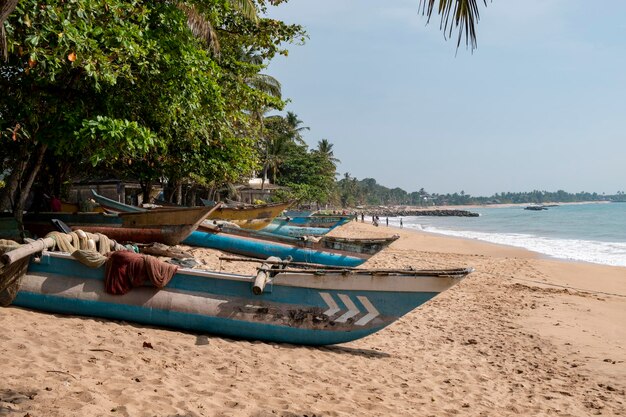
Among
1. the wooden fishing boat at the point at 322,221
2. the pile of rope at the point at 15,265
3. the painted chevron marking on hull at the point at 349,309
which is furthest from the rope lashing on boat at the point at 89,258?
the wooden fishing boat at the point at 322,221

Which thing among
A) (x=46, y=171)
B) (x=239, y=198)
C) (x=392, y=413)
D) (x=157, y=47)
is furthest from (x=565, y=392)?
(x=239, y=198)

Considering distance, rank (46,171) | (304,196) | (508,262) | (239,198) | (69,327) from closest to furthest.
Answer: (69,327), (46,171), (508,262), (239,198), (304,196)

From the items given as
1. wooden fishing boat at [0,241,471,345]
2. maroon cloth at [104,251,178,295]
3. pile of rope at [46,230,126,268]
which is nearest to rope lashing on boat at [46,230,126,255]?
pile of rope at [46,230,126,268]

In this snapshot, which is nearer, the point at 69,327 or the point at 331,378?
the point at 331,378

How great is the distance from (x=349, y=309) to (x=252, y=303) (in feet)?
4.08

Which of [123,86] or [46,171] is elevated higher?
[123,86]

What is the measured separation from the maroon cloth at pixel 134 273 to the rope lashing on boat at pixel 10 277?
106 cm

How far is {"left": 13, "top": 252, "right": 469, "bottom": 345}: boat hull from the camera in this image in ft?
19.1

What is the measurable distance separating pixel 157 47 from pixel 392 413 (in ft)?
26.1

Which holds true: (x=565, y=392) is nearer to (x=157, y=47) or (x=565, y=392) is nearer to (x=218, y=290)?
(x=218, y=290)

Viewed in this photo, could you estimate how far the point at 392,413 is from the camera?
4207mm

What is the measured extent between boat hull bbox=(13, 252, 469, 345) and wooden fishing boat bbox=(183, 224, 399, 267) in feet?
15.4

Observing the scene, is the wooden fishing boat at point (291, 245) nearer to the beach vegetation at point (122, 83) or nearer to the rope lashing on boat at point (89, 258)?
the beach vegetation at point (122, 83)

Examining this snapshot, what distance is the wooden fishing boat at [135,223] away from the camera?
11.3 m
